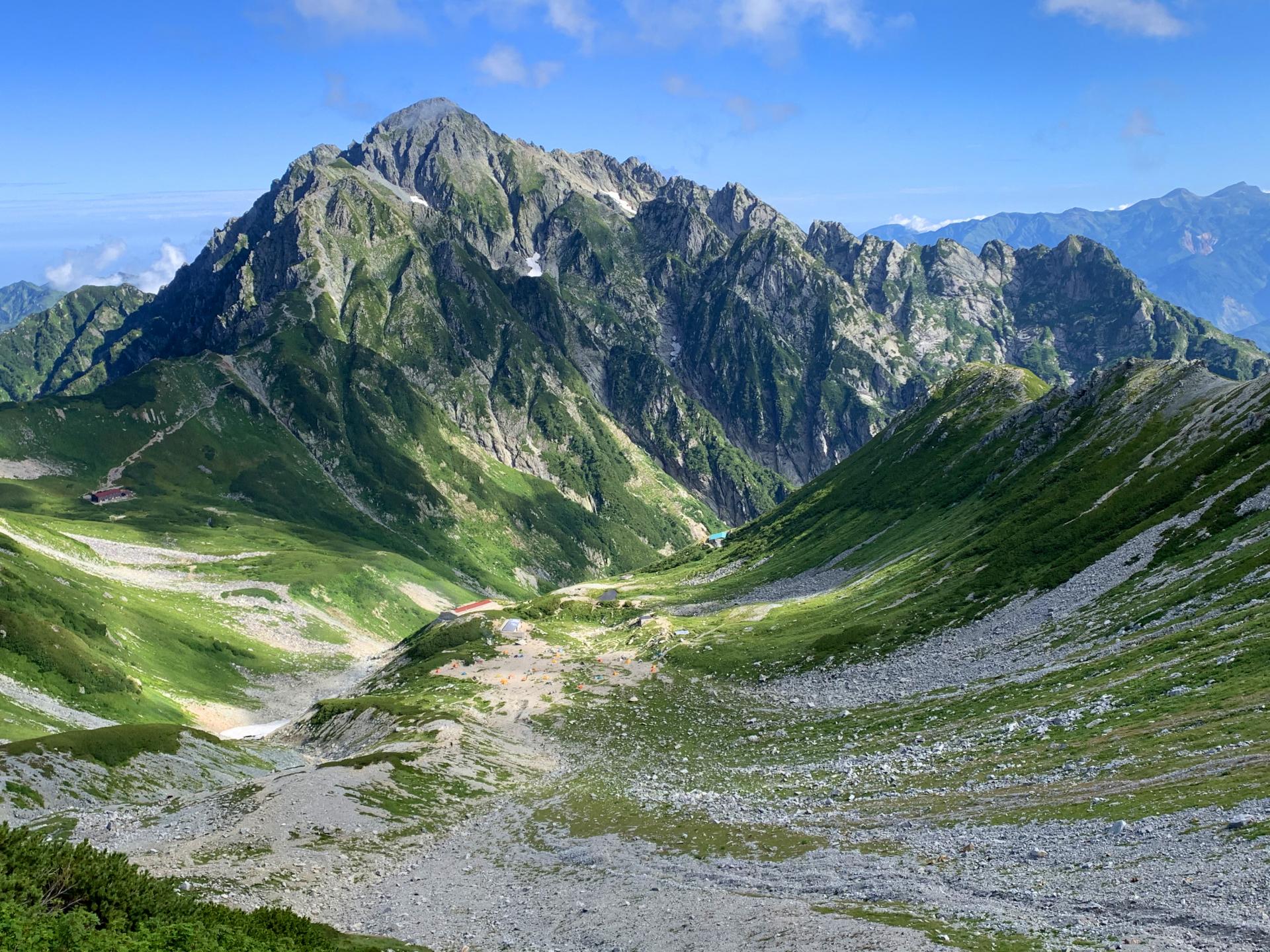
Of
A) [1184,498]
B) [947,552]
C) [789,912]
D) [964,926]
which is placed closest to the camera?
[964,926]

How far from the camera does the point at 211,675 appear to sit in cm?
17525

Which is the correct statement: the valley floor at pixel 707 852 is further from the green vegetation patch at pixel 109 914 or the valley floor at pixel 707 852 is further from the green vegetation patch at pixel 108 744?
the green vegetation patch at pixel 108 744

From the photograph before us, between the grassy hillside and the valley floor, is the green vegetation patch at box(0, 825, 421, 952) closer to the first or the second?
the valley floor

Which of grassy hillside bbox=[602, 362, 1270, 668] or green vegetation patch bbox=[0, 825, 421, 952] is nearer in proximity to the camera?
green vegetation patch bbox=[0, 825, 421, 952]

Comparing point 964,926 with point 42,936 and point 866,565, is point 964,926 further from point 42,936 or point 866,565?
point 866,565

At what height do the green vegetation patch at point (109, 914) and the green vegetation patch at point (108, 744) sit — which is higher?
the green vegetation patch at point (109, 914)

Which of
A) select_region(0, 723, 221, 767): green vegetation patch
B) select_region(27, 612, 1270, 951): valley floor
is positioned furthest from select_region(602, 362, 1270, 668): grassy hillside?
select_region(0, 723, 221, 767): green vegetation patch

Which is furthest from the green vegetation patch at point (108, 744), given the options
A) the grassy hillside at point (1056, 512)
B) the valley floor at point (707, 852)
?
the grassy hillside at point (1056, 512)

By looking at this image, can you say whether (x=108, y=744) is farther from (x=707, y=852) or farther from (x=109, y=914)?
(x=707, y=852)

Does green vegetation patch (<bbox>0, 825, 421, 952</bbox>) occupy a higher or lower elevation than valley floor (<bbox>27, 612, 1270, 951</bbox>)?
higher

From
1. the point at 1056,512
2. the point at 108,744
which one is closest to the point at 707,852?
the point at 108,744

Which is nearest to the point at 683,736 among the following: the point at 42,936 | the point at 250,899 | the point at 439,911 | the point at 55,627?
the point at 439,911

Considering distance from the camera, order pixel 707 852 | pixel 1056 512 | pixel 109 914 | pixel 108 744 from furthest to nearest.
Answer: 1. pixel 1056 512
2. pixel 108 744
3. pixel 707 852
4. pixel 109 914

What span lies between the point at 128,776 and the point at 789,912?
6593 cm
